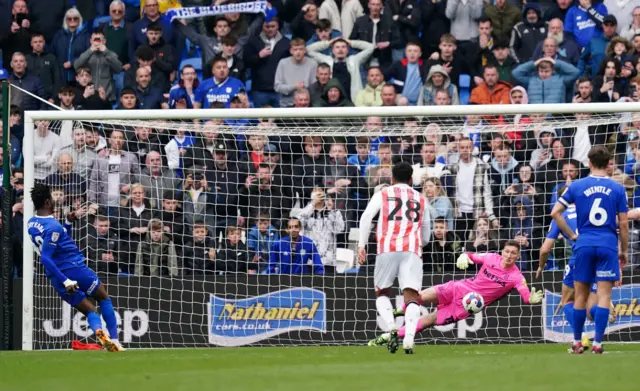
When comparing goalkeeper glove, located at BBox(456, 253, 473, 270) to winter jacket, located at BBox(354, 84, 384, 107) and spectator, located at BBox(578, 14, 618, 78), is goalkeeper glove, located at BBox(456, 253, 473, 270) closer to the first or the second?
winter jacket, located at BBox(354, 84, 384, 107)

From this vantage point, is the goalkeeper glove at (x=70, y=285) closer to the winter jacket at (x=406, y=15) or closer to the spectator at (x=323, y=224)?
the spectator at (x=323, y=224)

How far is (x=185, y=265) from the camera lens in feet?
51.8

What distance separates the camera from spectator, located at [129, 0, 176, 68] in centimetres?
1920

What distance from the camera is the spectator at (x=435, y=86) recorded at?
17.7 m

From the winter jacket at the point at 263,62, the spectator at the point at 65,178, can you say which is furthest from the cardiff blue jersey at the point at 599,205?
the winter jacket at the point at 263,62

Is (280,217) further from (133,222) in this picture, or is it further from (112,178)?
(112,178)

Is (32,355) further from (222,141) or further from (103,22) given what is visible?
(103,22)

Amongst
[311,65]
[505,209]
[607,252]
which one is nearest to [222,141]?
[311,65]

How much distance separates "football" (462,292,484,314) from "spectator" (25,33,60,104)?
8.12 meters

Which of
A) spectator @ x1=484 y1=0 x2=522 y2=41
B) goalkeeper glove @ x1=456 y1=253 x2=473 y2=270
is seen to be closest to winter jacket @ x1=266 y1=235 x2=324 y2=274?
goalkeeper glove @ x1=456 y1=253 x2=473 y2=270

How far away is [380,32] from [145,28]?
12.2 feet

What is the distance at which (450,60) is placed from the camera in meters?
18.2

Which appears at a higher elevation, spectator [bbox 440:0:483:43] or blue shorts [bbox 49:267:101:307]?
spectator [bbox 440:0:483:43]

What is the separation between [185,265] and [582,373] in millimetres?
8218
